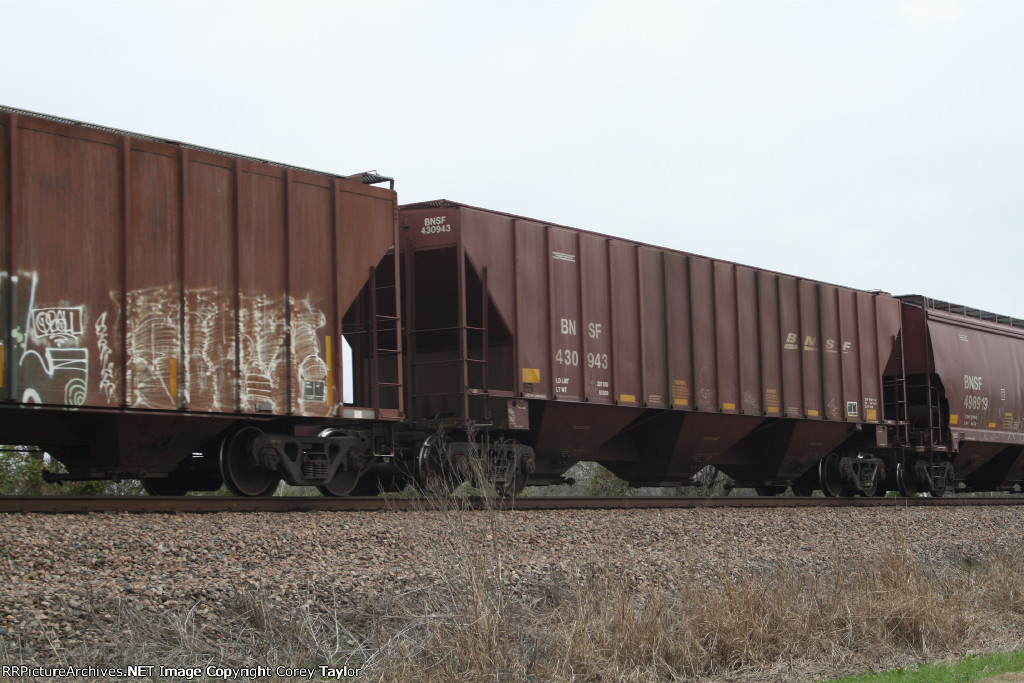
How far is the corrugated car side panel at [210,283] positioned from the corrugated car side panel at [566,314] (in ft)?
15.7

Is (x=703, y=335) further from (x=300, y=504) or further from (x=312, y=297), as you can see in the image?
(x=300, y=504)

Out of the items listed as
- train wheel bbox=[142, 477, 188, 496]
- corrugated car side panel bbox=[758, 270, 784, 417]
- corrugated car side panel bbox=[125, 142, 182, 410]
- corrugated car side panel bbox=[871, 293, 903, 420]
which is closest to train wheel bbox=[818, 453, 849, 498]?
corrugated car side panel bbox=[871, 293, 903, 420]

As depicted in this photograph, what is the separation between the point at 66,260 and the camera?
9.30 m

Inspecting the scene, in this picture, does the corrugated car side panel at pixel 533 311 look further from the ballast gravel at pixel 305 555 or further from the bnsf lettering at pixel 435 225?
the ballast gravel at pixel 305 555

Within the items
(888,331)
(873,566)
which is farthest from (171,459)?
(888,331)

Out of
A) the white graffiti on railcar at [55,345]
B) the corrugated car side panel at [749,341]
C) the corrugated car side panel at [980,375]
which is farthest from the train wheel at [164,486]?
the corrugated car side panel at [980,375]

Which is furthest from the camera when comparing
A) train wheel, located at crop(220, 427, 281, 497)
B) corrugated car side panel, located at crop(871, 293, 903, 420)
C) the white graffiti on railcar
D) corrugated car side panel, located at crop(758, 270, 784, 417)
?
corrugated car side panel, located at crop(871, 293, 903, 420)

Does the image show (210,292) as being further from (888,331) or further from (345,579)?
(888,331)

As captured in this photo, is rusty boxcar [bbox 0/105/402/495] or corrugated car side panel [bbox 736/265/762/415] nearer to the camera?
rusty boxcar [bbox 0/105/402/495]

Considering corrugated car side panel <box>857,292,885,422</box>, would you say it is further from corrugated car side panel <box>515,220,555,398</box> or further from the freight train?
corrugated car side panel <box>515,220,555,398</box>

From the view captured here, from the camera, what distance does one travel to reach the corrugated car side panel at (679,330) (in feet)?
51.8

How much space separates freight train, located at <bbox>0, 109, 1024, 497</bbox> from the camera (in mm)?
9453

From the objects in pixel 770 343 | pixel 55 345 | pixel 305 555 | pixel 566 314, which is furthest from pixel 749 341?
pixel 55 345

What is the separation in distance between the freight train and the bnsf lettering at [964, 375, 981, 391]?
0.11 metres
